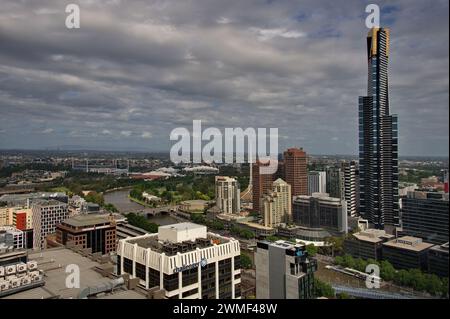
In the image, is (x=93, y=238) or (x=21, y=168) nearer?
(x=93, y=238)

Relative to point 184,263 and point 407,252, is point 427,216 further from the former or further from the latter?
point 184,263

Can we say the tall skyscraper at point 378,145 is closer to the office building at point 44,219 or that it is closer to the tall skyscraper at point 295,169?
the tall skyscraper at point 295,169

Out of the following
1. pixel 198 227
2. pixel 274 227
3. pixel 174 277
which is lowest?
pixel 274 227

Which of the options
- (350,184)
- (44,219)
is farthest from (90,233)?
(350,184)

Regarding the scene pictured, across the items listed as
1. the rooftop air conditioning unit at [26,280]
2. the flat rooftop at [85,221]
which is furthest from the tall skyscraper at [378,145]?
the rooftop air conditioning unit at [26,280]
